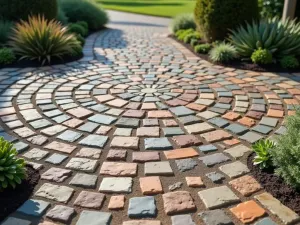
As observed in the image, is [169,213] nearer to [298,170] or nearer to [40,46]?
[298,170]

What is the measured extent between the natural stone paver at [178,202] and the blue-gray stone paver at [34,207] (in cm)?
86

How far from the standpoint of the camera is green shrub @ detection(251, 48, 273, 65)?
6031 millimetres

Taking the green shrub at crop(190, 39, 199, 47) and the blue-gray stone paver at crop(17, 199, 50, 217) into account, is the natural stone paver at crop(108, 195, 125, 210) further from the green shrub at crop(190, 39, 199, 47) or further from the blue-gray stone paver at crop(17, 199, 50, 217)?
the green shrub at crop(190, 39, 199, 47)

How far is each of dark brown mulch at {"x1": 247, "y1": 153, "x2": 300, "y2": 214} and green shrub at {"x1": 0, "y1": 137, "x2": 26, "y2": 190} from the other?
1.88 meters

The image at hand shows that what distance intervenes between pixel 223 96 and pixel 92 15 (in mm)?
7501

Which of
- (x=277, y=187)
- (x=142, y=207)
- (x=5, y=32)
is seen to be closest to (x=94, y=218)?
(x=142, y=207)

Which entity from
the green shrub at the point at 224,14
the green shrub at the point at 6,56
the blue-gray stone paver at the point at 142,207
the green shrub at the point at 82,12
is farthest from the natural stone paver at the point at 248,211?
the green shrub at the point at 82,12

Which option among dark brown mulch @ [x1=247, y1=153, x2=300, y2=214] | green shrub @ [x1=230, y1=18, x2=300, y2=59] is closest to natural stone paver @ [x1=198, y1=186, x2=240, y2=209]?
dark brown mulch @ [x1=247, y1=153, x2=300, y2=214]

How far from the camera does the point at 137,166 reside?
286 centimetres

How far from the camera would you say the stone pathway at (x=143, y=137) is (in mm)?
2324

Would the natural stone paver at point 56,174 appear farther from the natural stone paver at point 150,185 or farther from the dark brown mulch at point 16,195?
the natural stone paver at point 150,185

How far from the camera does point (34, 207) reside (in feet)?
7.58

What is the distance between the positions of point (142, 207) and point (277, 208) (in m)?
0.97

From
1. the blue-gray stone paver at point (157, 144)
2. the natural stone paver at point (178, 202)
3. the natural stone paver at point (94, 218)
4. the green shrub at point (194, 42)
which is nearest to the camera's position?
the natural stone paver at point (94, 218)
